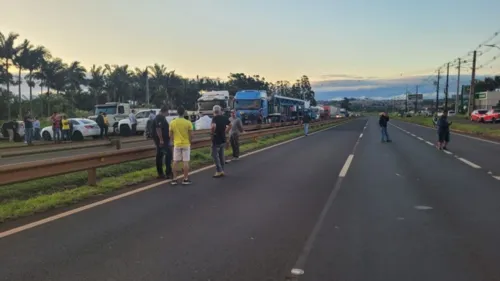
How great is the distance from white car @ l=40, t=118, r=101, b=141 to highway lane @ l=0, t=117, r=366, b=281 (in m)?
20.0

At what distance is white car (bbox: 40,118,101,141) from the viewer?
28.4 meters

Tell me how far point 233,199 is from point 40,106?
75875mm

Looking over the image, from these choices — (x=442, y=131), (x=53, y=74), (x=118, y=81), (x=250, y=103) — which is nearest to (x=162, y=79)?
(x=118, y=81)

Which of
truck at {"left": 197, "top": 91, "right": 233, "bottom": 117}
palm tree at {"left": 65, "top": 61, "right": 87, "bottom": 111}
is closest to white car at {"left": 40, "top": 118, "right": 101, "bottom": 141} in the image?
truck at {"left": 197, "top": 91, "right": 233, "bottom": 117}

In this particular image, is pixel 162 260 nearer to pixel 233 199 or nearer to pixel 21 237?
pixel 21 237

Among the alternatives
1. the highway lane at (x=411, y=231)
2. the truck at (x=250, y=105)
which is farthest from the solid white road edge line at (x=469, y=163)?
the truck at (x=250, y=105)

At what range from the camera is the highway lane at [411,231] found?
491cm

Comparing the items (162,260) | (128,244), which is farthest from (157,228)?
(162,260)

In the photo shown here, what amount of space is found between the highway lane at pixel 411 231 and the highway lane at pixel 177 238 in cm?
46

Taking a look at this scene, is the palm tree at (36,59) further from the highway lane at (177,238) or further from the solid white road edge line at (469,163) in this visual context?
the highway lane at (177,238)

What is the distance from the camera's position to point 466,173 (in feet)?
41.0

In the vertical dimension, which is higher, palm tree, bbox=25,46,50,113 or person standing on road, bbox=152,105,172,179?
palm tree, bbox=25,46,50,113

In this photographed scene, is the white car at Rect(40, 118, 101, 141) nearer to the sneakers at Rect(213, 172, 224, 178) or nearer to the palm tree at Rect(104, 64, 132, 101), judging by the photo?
the sneakers at Rect(213, 172, 224, 178)

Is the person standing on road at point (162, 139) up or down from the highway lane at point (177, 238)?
up
